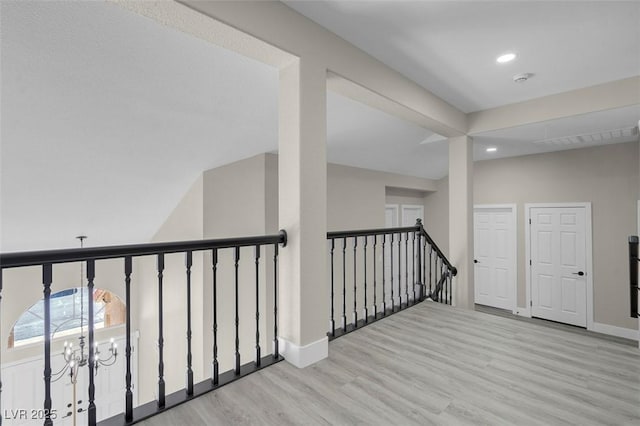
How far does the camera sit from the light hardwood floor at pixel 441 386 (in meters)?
1.66

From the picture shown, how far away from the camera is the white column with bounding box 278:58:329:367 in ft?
7.05

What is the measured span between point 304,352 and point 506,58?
2.98 meters

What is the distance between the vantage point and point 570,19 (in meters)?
2.24

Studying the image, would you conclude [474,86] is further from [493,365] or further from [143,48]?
[143,48]

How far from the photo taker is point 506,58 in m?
2.75

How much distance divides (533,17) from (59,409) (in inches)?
314

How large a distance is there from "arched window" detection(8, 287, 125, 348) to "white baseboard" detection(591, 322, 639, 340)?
7.93 m

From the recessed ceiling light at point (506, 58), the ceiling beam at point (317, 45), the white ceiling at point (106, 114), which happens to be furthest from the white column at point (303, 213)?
the recessed ceiling light at point (506, 58)

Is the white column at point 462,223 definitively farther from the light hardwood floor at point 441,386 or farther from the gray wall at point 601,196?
the gray wall at point 601,196

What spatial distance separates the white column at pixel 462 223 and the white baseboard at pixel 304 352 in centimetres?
259

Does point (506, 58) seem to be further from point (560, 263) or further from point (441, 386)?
point (560, 263)

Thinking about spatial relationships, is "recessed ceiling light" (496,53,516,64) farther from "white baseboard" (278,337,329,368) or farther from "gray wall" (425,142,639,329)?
"gray wall" (425,142,639,329)

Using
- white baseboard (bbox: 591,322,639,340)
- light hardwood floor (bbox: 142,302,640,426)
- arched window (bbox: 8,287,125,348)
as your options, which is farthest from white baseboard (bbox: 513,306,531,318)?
arched window (bbox: 8,287,125,348)

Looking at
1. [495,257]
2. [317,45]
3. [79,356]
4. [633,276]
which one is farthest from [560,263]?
[79,356]
